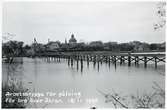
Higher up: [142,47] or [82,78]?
[142,47]

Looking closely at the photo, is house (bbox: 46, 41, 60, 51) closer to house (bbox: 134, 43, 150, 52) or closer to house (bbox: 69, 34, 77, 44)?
house (bbox: 69, 34, 77, 44)

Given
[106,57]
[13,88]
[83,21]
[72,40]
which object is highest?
[83,21]

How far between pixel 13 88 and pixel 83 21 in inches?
26.0

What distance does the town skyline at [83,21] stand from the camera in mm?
2195

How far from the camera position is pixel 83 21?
2.21m

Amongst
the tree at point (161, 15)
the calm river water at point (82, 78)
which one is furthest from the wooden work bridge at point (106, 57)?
the tree at point (161, 15)

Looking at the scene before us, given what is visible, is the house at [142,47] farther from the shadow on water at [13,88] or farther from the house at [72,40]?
→ the shadow on water at [13,88]

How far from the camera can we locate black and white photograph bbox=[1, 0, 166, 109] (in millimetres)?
2189

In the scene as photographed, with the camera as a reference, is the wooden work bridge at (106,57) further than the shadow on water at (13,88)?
Yes

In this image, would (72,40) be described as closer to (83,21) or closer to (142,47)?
(83,21)

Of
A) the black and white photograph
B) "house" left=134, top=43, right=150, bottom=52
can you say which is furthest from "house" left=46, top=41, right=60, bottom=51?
"house" left=134, top=43, right=150, bottom=52

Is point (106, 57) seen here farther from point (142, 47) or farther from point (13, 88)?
point (13, 88)

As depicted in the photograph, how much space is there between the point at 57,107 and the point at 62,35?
1.61 ft

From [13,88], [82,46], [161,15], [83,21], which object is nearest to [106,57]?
[82,46]
